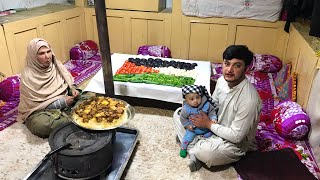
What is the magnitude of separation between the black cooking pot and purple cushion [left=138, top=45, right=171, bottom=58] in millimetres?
2752

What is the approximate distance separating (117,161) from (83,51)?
3154mm

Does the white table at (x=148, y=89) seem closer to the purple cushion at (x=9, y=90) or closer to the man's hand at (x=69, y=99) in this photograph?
the man's hand at (x=69, y=99)

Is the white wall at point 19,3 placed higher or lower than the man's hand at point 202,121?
higher

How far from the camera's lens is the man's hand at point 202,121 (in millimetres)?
2395

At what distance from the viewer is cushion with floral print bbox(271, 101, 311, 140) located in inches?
105

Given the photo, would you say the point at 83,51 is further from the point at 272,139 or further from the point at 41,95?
the point at 272,139

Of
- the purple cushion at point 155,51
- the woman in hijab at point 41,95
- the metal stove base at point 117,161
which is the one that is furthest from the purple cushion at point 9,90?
the purple cushion at point 155,51

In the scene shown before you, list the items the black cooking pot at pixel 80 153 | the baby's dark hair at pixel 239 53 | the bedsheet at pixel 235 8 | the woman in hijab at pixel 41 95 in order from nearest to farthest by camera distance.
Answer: the black cooking pot at pixel 80 153
the baby's dark hair at pixel 239 53
the woman in hijab at pixel 41 95
the bedsheet at pixel 235 8

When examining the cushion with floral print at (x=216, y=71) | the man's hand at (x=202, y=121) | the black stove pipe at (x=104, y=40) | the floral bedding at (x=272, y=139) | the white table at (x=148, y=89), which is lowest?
the floral bedding at (x=272, y=139)

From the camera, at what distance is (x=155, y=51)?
4.79 meters

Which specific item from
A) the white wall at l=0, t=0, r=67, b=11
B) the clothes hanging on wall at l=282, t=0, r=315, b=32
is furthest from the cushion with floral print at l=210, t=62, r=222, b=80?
the white wall at l=0, t=0, r=67, b=11

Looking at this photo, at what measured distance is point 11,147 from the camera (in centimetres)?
271

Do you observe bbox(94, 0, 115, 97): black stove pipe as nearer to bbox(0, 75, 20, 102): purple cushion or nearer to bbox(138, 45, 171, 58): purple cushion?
bbox(0, 75, 20, 102): purple cushion

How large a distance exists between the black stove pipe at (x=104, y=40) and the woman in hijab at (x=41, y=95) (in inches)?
18.8
